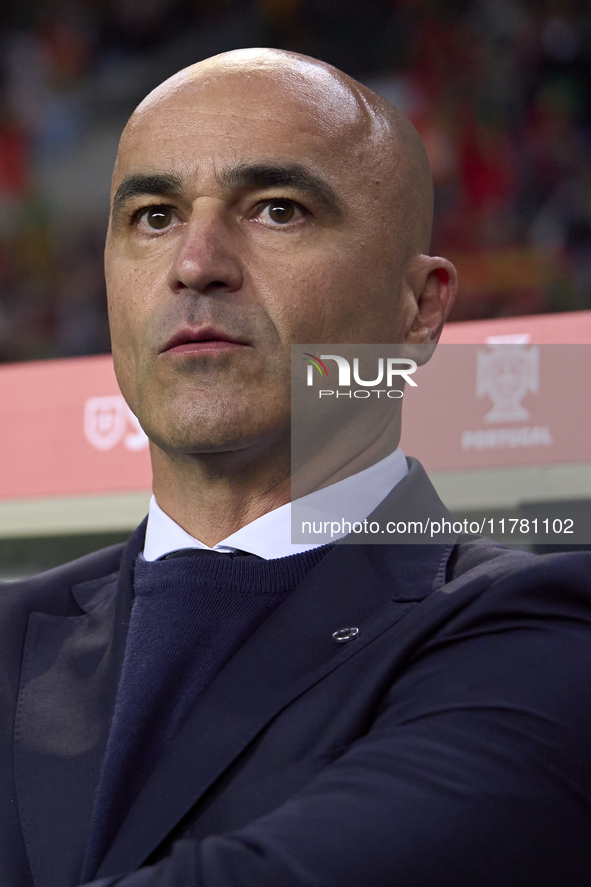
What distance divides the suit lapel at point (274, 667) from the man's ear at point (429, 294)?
298 millimetres

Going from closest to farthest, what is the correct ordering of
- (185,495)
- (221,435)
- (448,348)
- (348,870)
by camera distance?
(348,870), (221,435), (185,495), (448,348)

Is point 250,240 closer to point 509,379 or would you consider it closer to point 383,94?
point 509,379

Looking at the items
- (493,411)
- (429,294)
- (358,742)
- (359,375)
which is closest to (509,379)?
(493,411)

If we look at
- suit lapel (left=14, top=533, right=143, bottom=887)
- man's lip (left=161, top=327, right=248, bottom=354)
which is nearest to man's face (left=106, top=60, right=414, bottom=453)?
man's lip (left=161, top=327, right=248, bottom=354)

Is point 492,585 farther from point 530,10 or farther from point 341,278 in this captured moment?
point 530,10

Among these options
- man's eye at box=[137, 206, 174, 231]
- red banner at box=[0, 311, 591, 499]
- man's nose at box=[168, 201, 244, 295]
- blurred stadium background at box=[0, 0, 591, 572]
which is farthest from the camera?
blurred stadium background at box=[0, 0, 591, 572]

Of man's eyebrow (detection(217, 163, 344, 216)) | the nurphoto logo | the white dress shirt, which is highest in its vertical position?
man's eyebrow (detection(217, 163, 344, 216))

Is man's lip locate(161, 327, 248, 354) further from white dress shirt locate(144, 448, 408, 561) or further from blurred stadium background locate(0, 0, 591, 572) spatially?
blurred stadium background locate(0, 0, 591, 572)

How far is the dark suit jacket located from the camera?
72cm

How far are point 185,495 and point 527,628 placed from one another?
42 centimetres

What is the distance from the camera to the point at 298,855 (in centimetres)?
70

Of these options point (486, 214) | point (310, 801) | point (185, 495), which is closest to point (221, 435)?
point (185, 495)

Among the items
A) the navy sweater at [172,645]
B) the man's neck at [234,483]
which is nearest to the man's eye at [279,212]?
the man's neck at [234,483]

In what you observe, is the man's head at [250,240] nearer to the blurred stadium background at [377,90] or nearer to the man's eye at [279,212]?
the man's eye at [279,212]
